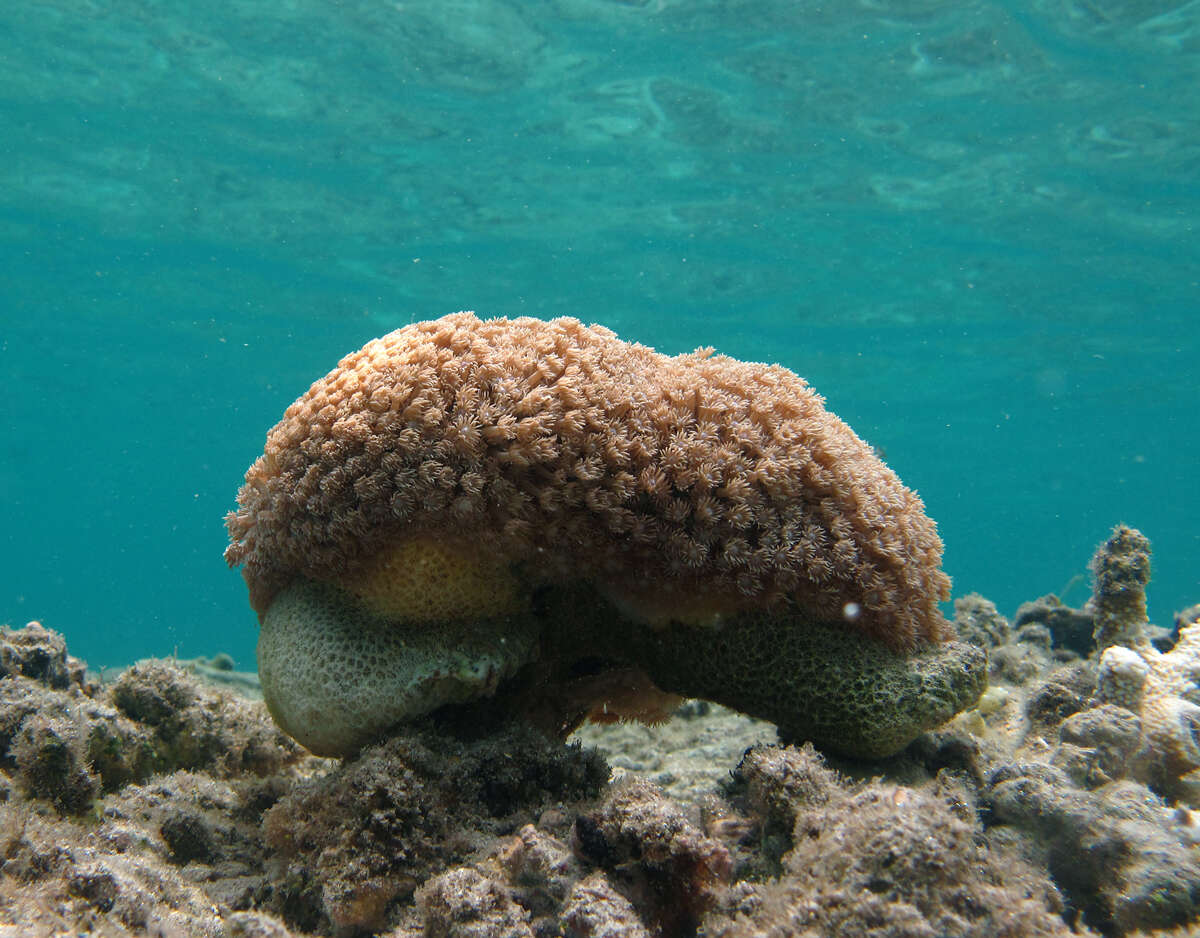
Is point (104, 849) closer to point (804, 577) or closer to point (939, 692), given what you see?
point (804, 577)

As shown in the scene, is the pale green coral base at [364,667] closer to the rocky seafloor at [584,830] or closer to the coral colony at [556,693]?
the coral colony at [556,693]

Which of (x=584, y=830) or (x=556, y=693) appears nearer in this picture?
(x=584, y=830)

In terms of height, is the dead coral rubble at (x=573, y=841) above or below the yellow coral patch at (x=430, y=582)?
below

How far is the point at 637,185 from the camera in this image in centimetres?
2255

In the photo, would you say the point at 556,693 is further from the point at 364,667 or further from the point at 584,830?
the point at 584,830

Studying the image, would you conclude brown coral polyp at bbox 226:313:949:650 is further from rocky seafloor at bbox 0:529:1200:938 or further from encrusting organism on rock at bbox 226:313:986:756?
rocky seafloor at bbox 0:529:1200:938

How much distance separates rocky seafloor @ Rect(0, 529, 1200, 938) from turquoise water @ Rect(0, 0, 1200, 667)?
11.0m

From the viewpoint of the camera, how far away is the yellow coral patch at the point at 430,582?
373cm

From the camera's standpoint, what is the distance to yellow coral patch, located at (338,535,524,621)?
3.73 metres

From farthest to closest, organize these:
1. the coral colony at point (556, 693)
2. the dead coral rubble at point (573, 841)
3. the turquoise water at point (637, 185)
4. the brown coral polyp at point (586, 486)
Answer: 1. the turquoise water at point (637, 185)
2. the brown coral polyp at point (586, 486)
3. the coral colony at point (556, 693)
4. the dead coral rubble at point (573, 841)

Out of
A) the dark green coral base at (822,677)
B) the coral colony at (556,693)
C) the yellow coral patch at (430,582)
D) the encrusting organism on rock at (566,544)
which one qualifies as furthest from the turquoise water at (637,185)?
the yellow coral patch at (430,582)

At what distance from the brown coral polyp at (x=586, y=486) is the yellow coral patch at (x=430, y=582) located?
0.19 ft

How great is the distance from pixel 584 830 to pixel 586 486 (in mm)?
1533

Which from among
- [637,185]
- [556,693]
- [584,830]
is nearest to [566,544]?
[556,693]
